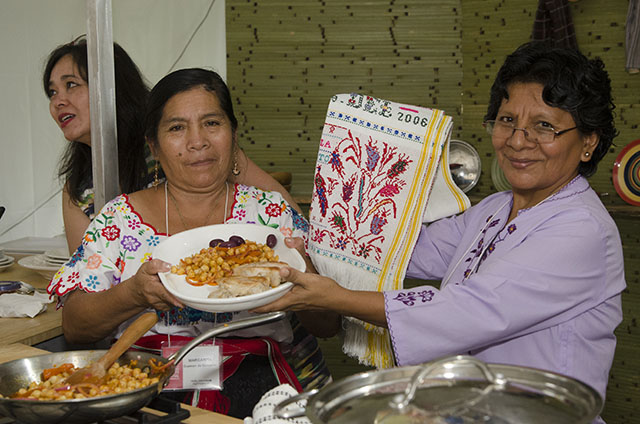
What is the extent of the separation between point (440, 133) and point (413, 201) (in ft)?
0.71

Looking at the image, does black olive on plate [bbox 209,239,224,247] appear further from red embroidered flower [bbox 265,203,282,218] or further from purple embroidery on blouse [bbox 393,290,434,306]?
purple embroidery on blouse [bbox 393,290,434,306]

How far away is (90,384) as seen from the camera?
1.28 m

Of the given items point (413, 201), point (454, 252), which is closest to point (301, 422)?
point (413, 201)

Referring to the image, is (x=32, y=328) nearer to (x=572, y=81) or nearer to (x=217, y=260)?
(x=217, y=260)

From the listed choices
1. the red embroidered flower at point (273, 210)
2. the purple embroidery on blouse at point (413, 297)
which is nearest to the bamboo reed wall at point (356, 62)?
the red embroidered flower at point (273, 210)

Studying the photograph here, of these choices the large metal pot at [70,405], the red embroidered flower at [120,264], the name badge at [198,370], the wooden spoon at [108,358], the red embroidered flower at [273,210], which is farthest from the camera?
the red embroidered flower at [273,210]

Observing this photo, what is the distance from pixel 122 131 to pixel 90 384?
148 centimetres

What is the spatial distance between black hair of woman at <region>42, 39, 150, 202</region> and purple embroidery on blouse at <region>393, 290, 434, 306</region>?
1.37 meters

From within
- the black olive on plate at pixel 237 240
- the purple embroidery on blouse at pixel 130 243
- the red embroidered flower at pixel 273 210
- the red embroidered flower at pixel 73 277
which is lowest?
the red embroidered flower at pixel 73 277

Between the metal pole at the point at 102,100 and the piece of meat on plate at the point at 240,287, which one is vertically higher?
the metal pole at the point at 102,100

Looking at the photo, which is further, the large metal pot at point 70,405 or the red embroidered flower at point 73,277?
the red embroidered flower at point 73,277

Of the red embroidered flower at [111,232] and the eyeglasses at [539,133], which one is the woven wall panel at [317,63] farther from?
the eyeglasses at [539,133]

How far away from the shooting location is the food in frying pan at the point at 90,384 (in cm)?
123

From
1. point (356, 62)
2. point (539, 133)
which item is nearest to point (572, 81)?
point (539, 133)
